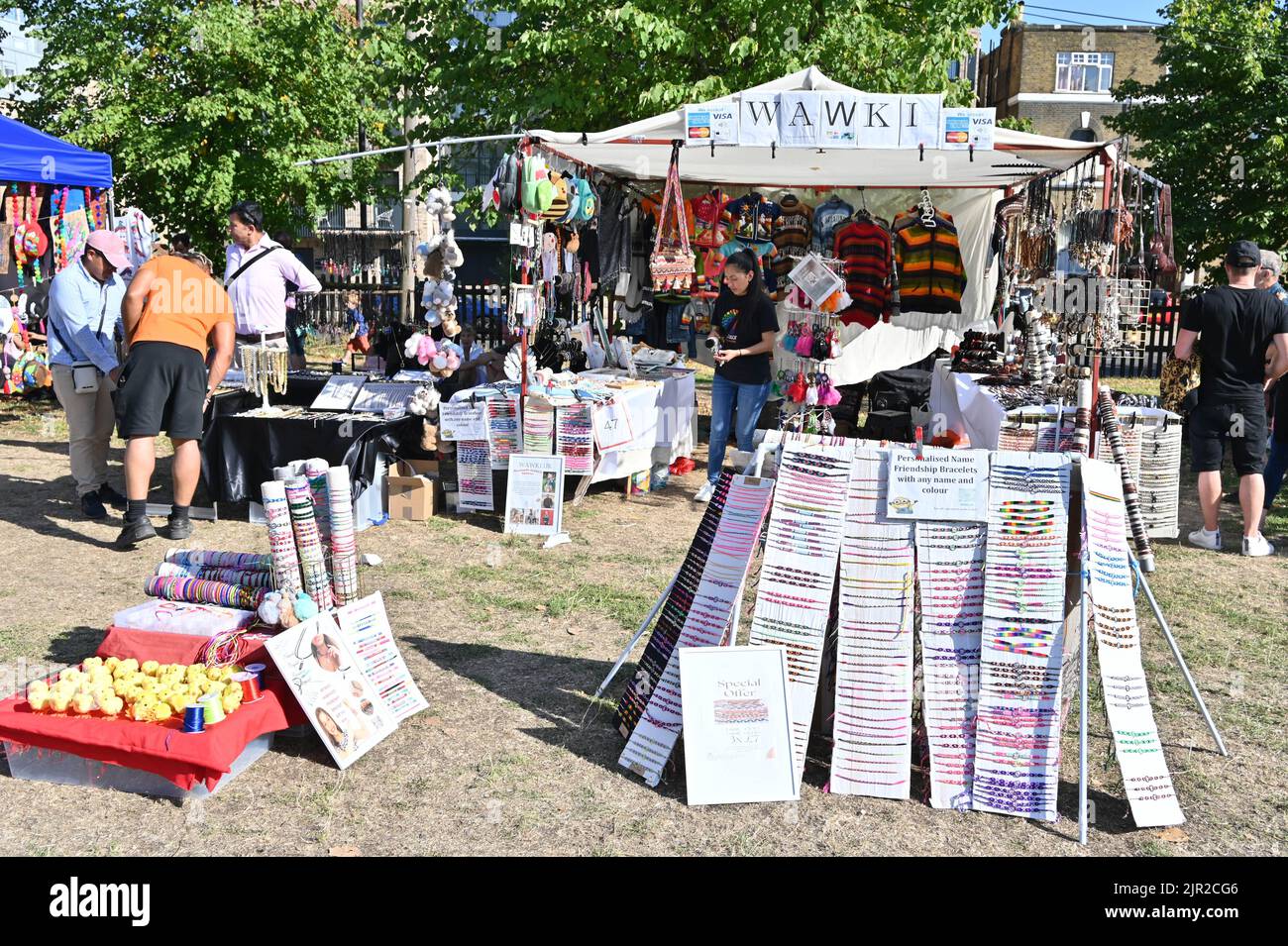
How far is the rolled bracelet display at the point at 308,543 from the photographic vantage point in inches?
166

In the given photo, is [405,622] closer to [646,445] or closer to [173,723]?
[173,723]

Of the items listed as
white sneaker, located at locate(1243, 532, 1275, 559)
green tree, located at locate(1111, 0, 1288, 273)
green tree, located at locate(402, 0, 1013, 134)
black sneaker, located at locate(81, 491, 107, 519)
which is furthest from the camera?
green tree, located at locate(1111, 0, 1288, 273)

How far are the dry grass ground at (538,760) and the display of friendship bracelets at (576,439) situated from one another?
103cm

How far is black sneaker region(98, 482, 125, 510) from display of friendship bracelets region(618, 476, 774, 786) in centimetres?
498

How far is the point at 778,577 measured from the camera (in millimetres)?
3732

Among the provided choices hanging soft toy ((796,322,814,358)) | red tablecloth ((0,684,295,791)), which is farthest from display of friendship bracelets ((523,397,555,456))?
red tablecloth ((0,684,295,791))

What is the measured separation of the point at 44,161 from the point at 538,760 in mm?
7977

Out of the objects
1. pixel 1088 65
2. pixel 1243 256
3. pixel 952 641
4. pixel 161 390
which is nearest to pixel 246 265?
pixel 161 390

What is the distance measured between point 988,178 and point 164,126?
33.1 feet

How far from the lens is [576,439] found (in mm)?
7395

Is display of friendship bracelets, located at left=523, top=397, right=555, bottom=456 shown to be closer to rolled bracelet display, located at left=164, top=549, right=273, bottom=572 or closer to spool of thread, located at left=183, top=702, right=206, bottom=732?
rolled bracelet display, located at left=164, top=549, right=273, bottom=572

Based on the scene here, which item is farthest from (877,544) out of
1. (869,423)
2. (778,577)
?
(869,423)

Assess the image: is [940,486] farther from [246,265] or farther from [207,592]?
[246,265]

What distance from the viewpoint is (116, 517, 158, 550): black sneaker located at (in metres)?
6.30
